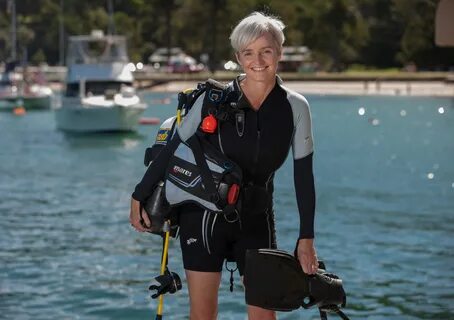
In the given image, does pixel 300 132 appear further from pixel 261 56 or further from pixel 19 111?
pixel 19 111

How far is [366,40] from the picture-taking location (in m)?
107

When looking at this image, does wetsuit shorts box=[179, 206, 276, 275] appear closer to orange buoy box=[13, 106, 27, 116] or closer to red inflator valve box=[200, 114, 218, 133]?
red inflator valve box=[200, 114, 218, 133]

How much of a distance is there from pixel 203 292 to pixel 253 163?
66cm

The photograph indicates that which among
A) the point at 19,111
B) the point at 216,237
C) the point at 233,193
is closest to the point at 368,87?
the point at 19,111

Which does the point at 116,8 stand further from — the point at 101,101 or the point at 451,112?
the point at 101,101

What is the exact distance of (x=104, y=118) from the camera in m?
45.8

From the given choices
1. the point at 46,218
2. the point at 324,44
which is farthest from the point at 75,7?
the point at 46,218

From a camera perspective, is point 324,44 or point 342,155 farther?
point 324,44

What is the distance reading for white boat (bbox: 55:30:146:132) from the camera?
4556 cm

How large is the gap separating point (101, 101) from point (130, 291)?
3284 centimetres

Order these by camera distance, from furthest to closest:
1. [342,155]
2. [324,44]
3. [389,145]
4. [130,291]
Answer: [324,44] < [389,145] < [342,155] < [130,291]

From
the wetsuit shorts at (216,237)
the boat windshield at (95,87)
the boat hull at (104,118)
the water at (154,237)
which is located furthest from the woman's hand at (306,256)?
the boat windshield at (95,87)

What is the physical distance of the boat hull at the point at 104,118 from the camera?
4541 cm

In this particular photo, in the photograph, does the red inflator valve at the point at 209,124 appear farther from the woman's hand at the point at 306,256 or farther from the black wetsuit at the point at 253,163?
the woman's hand at the point at 306,256
